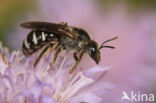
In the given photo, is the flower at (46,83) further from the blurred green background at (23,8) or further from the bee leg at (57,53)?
the blurred green background at (23,8)

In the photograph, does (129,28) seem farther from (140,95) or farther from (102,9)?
(140,95)

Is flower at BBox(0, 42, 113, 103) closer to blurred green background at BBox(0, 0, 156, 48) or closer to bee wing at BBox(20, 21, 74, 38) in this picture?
bee wing at BBox(20, 21, 74, 38)

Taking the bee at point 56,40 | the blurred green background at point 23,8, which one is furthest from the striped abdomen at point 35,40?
the blurred green background at point 23,8

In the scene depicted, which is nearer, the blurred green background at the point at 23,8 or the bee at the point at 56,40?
the bee at the point at 56,40

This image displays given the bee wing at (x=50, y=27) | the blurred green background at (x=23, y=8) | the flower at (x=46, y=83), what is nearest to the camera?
the flower at (x=46, y=83)

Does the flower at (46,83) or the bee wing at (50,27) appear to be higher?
the bee wing at (50,27)

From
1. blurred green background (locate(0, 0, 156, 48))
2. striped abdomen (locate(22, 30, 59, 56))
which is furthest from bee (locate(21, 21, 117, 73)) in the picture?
blurred green background (locate(0, 0, 156, 48))

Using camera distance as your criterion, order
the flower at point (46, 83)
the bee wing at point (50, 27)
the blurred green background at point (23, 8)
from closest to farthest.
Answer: the flower at point (46, 83), the bee wing at point (50, 27), the blurred green background at point (23, 8)
